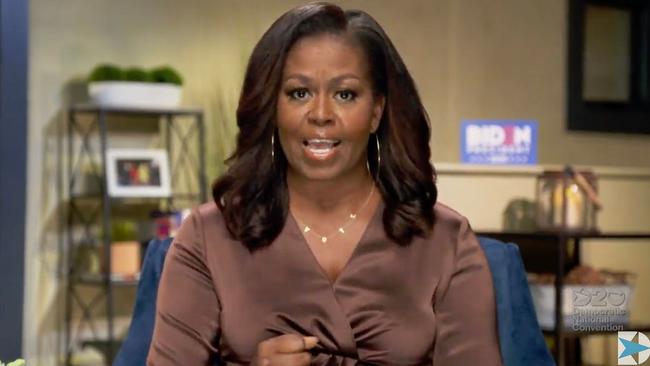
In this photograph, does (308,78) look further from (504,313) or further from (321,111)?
(504,313)

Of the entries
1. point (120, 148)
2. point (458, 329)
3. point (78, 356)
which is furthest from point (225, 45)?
point (458, 329)

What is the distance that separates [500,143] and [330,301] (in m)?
1.54

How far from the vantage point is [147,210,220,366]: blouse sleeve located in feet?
3.28

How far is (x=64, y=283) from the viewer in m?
3.78

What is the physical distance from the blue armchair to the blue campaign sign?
1.13 meters

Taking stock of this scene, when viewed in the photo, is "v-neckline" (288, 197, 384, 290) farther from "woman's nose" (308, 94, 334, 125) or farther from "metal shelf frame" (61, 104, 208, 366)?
"metal shelf frame" (61, 104, 208, 366)

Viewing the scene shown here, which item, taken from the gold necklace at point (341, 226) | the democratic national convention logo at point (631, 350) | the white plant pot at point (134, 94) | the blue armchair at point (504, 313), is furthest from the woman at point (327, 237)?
the white plant pot at point (134, 94)

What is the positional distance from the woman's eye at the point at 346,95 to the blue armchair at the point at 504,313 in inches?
16.9

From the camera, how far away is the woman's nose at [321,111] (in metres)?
0.94

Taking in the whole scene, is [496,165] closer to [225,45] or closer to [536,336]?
[536,336]

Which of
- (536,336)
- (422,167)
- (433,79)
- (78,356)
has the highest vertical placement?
(433,79)

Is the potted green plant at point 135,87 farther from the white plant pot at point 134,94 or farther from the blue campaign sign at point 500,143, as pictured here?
the blue campaign sign at point 500,143

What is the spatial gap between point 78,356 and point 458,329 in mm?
2877

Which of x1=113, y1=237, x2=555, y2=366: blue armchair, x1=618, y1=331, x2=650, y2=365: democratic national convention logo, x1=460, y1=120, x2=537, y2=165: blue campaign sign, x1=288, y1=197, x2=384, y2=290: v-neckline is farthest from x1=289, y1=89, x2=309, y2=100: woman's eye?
x1=460, y1=120, x2=537, y2=165: blue campaign sign
